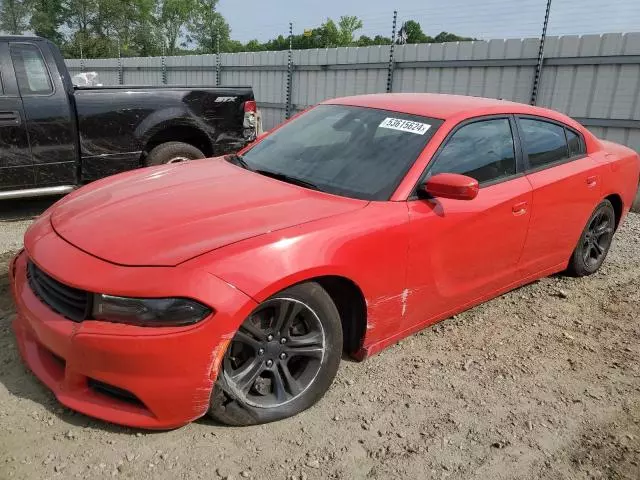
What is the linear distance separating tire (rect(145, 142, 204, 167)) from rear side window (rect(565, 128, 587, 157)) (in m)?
3.93

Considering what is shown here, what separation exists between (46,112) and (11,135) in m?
0.40

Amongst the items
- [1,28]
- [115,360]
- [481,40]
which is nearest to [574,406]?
[115,360]

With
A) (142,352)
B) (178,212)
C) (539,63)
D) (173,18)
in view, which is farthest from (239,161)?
(173,18)

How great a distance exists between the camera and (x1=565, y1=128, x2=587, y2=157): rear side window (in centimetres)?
422

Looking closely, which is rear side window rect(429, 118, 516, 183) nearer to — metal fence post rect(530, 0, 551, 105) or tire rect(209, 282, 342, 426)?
tire rect(209, 282, 342, 426)

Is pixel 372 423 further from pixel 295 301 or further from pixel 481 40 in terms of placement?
pixel 481 40

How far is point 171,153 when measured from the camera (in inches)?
239

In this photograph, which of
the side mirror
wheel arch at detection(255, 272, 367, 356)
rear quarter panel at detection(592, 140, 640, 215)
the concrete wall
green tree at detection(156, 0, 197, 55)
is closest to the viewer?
wheel arch at detection(255, 272, 367, 356)

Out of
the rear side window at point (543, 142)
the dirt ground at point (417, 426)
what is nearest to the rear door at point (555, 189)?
the rear side window at point (543, 142)

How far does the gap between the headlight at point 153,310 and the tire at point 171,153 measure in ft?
13.1

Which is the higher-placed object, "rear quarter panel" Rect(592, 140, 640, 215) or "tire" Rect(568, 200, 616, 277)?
"rear quarter panel" Rect(592, 140, 640, 215)

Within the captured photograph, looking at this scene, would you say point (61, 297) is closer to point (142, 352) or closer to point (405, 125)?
point (142, 352)

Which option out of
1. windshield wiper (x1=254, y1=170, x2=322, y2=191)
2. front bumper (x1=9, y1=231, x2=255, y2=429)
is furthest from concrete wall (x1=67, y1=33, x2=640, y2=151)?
front bumper (x1=9, y1=231, x2=255, y2=429)

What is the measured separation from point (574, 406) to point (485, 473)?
34.4 inches
